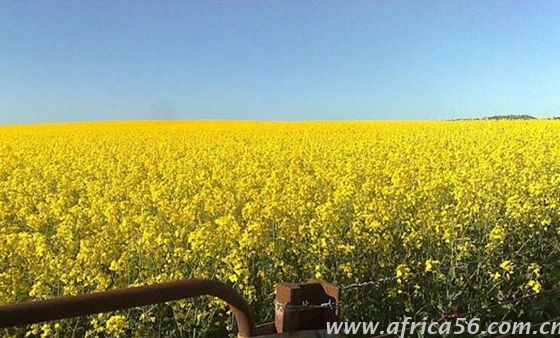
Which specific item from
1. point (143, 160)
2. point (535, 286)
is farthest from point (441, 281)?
point (143, 160)

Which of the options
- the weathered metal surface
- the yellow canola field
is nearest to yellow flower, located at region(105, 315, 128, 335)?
the yellow canola field

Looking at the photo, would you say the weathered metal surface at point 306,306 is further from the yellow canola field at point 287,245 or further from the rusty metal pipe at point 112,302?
the yellow canola field at point 287,245

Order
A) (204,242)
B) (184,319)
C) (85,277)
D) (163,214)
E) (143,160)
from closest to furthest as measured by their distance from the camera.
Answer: (184,319)
(85,277)
(204,242)
(163,214)
(143,160)

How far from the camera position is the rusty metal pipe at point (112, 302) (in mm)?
Answer: 1418

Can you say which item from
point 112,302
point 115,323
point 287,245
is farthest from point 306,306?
point 287,245

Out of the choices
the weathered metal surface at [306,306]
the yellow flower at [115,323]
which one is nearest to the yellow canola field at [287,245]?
the yellow flower at [115,323]

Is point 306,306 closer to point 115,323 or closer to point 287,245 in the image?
point 115,323

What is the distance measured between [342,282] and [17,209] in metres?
4.02

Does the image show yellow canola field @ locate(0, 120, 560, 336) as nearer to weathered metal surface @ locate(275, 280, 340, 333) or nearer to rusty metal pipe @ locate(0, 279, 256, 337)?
weathered metal surface @ locate(275, 280, 340, 333)

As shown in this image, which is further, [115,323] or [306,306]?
[115,323]

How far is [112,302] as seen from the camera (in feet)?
5.07

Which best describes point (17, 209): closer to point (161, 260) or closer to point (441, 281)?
point (161, 260)

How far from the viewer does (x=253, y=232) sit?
4.54 m

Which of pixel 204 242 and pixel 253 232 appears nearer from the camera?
pixel 204 242
